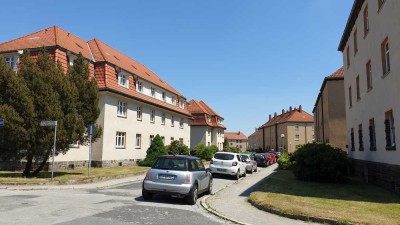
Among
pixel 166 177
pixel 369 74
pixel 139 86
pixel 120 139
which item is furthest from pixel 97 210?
pixel 139 86

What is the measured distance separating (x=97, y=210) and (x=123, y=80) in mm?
23169

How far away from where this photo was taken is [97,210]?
9594 mm

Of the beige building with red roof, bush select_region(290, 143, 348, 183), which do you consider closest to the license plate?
bush select_region(290, 143, 348, 183)

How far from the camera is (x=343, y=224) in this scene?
8180mm

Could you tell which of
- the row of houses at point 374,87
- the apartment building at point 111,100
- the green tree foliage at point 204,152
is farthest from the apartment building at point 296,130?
the row of houses at point 374,87

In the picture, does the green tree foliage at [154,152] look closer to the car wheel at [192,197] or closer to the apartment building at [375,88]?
the apartment building at [375,88]

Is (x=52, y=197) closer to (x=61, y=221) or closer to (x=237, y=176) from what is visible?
(x=61, y=221)

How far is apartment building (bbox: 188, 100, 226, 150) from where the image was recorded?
198ft

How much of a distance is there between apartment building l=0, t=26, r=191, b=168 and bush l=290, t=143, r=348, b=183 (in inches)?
583

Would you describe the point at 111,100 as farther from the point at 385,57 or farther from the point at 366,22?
the point at 385,57

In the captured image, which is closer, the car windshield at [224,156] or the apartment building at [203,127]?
the car windshield at [224,156]

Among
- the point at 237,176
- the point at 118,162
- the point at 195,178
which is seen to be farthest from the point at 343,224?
the point at 118,162

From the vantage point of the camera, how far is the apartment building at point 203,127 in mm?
60406

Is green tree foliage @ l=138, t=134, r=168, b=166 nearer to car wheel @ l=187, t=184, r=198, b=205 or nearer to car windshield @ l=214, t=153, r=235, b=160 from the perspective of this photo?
car windshield @ l=214, t=153, r=235, b=160
